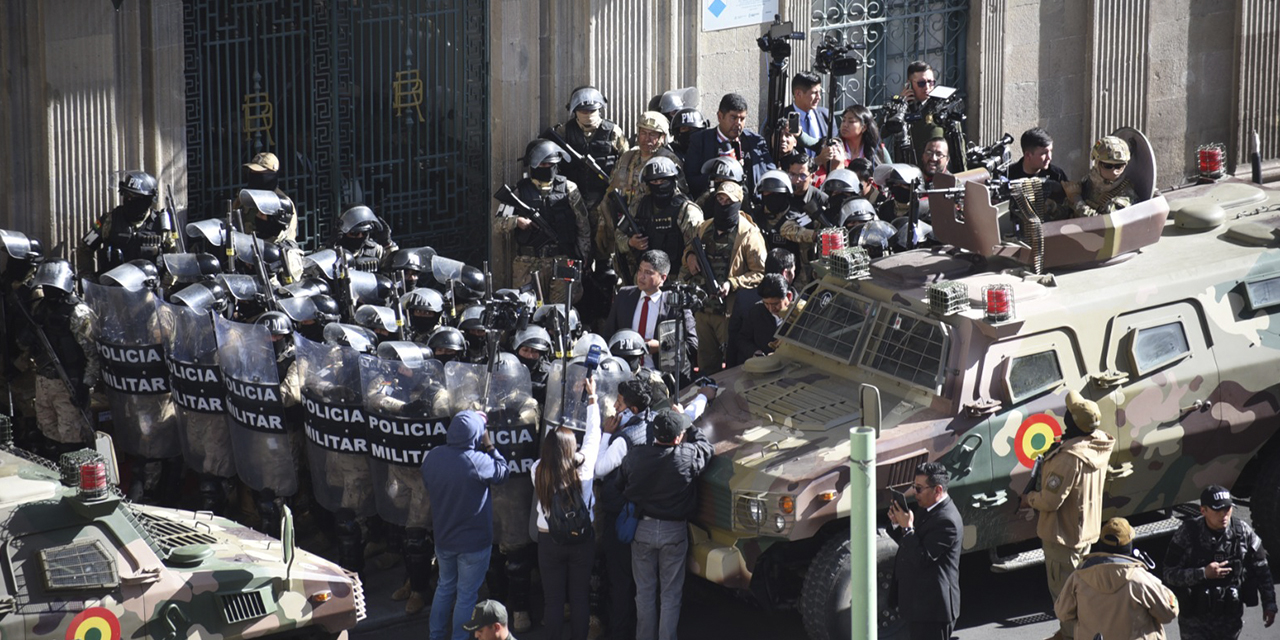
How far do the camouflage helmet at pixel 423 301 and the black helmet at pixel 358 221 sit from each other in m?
1.81

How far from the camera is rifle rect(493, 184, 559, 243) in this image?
50.5 ft

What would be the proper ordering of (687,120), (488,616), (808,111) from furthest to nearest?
(808,111) → (687,120) → (488,616)

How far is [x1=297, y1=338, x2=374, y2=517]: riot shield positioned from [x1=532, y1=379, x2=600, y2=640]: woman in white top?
1529 millimetres

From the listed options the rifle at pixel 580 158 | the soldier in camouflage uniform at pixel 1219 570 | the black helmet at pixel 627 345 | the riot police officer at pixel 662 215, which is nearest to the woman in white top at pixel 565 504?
the black helmet at pixel 627 345

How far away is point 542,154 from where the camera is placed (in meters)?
15.6

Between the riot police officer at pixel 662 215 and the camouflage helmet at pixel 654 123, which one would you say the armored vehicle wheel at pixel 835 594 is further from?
the camouflage helmet at pixel 654 123

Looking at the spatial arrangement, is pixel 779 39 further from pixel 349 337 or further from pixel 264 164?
pixel 349 337

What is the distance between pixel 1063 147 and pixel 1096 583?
1049cm

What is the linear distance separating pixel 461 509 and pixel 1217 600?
4668 millimetres

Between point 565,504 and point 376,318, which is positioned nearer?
point 565,504

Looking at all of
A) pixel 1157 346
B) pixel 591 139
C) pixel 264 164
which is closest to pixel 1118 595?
pixel 1157 346

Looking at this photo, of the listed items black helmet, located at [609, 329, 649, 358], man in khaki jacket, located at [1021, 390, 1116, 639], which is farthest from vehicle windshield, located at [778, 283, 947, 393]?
black helmet, located at [609, 329, 649, 358]

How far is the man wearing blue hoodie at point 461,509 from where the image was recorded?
11.2 meters

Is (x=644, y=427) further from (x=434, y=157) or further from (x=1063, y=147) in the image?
(x=1063, y=147)
